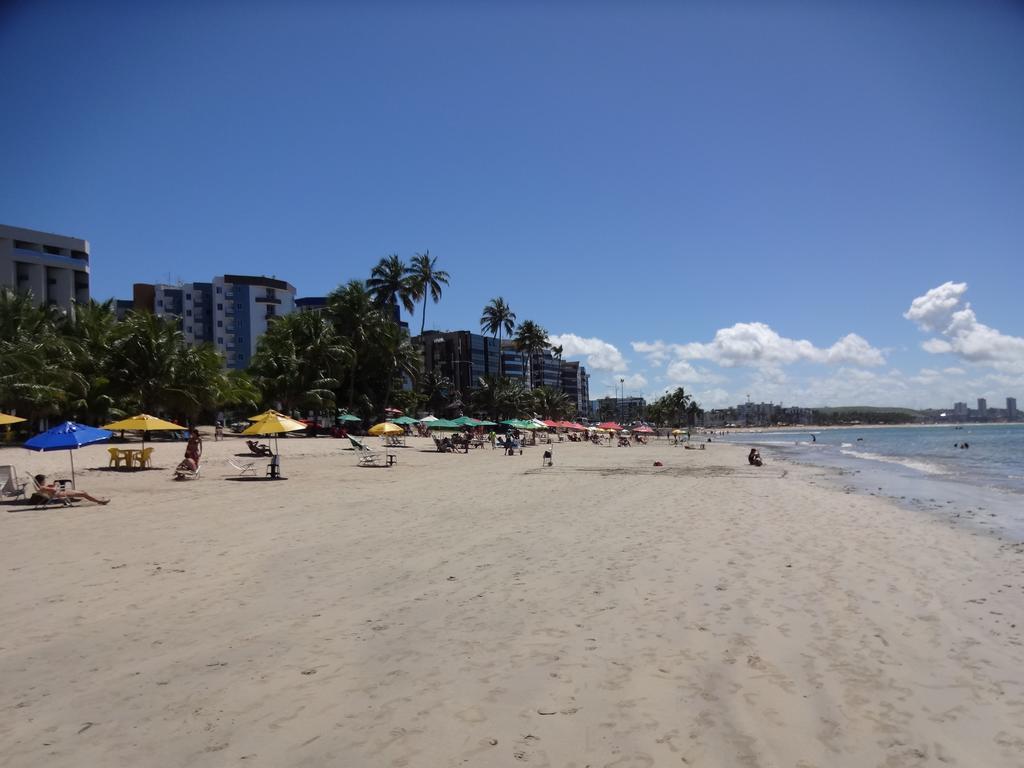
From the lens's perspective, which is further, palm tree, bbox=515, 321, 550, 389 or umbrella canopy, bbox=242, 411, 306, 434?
palm tree, bbox=515, 321, 550, 389

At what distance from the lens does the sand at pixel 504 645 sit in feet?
12.2

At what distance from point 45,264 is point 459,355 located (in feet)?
213

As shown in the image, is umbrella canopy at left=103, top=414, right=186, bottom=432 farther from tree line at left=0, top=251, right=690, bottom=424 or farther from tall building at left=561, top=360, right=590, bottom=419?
tall building at left=561, top=360, right=590, bottom=419

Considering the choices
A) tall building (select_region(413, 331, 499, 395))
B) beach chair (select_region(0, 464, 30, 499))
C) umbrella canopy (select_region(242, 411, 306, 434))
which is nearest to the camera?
beach chair (select_region(0, 464, 30, 499))

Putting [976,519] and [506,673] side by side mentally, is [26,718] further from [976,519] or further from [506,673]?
[976,519]

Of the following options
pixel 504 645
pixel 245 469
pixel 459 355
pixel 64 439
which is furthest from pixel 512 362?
pixel 504 645

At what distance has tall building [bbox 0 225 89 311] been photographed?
60094 millimetres

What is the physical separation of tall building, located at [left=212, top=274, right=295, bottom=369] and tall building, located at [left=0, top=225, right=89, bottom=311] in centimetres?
2382

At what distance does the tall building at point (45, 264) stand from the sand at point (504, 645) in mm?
64866

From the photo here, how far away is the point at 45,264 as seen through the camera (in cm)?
6331

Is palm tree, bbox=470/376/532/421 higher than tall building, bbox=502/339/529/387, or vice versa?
tall building, bbox=502/339/529/387

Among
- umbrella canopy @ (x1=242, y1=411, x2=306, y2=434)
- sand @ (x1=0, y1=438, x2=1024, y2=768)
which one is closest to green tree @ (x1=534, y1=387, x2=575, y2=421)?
umbrella canopy @ (x1=242, y1=411, x2=306, y2=434)

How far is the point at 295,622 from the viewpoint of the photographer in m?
5.76

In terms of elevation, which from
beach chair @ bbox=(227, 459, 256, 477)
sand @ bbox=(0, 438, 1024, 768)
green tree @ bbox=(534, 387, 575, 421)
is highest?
green tree @ bbox=(534, 387, 575, 421)
